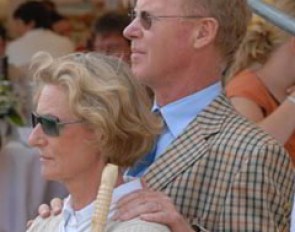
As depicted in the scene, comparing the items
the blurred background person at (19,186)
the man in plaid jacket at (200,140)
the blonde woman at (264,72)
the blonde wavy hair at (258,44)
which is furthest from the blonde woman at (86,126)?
the blurred background person at (19,186)

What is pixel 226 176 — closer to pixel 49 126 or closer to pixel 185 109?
pixel 185 109

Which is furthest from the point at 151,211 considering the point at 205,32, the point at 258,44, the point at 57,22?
the point at 57,22

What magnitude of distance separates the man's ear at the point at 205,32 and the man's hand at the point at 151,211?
20.7 inches

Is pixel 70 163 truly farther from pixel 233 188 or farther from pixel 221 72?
pixel 221 72

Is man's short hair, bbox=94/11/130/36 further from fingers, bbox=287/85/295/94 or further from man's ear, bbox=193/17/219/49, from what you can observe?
man's ear, bbox=193/17/219/49

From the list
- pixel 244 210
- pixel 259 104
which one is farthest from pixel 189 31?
pixel 259 104

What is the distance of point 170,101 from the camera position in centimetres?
300

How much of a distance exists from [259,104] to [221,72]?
33.1 inches

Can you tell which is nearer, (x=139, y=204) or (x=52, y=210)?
(x=139, y=204)

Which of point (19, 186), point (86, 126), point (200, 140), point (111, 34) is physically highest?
point (111, 34)

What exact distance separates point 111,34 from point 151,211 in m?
3.52

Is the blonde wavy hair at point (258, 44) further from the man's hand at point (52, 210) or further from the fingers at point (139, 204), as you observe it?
the fingers at point (139, 204)

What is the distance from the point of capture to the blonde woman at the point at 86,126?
8.72 ft

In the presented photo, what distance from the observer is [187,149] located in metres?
2.86
